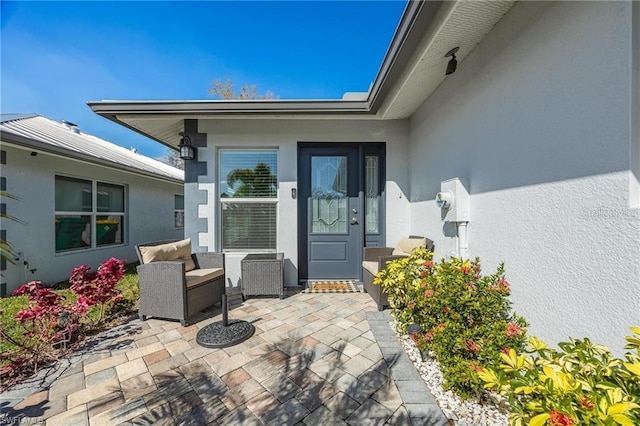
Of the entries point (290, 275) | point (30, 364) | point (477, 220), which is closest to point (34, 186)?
point (30, 364)

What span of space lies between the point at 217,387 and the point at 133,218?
20.6 ft

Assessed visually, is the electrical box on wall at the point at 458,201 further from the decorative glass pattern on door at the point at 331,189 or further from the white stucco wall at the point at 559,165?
the decorative glass pattern on door at the point at 331,189

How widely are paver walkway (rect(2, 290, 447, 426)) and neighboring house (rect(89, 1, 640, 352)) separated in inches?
48.7

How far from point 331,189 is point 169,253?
265cm

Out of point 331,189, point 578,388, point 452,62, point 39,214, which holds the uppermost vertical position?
point 452,62

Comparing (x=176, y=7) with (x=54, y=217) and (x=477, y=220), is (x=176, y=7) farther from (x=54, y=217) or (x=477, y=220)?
(x=477, y=220)

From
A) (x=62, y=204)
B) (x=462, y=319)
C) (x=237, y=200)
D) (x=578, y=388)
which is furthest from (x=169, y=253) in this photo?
(x=578, y=388)

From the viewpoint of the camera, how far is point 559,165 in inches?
64.0

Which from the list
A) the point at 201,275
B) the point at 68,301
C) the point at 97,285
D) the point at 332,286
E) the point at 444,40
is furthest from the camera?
the point at 332,286

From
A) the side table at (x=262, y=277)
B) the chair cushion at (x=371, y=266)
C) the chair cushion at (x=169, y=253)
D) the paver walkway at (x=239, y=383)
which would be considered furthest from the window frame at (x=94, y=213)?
the chair cushion at (x=371, y=266)

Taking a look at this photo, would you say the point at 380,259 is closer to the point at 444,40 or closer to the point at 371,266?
the point at 371,266

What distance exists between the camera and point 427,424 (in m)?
1.50

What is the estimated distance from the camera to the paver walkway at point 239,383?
1578 millimetres

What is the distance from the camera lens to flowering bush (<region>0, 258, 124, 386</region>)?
2047 mm
